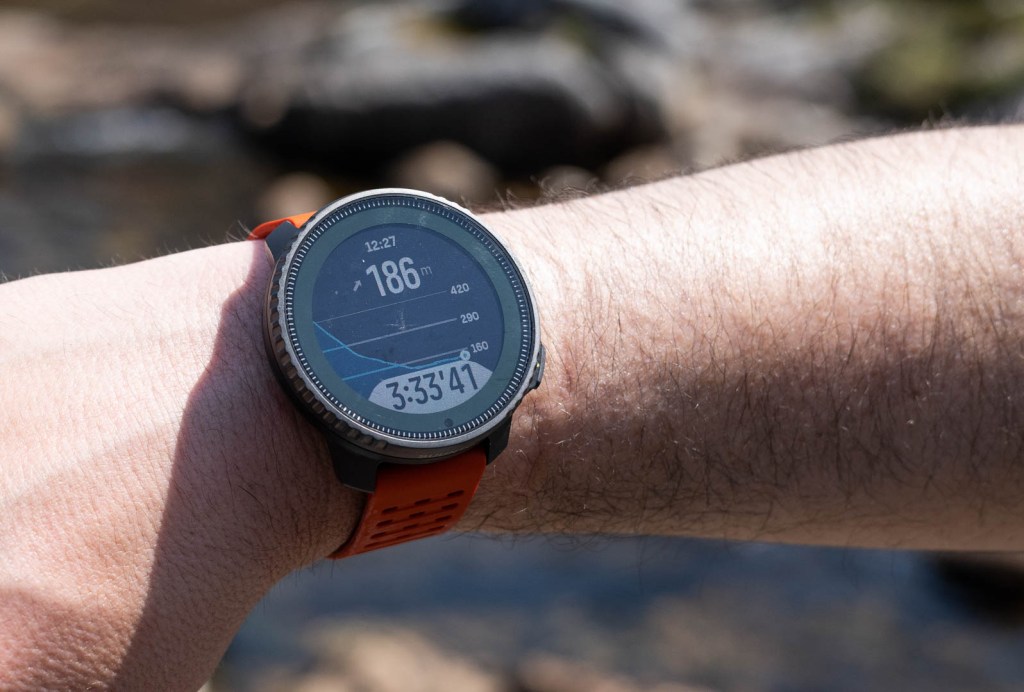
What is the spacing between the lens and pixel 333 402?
1724 millimetres

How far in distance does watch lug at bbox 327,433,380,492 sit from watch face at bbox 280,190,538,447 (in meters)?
0.07

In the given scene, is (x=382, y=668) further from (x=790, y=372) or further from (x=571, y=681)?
(x=790, y=372)

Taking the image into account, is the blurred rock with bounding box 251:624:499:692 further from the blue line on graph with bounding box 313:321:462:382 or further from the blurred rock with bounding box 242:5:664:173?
the blurred rock with bounding box 242:5:664:173

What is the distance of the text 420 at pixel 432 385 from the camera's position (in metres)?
1.79

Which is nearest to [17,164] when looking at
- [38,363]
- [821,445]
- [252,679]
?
[252,679]

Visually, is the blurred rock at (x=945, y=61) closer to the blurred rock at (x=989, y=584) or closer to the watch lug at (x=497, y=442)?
the blurred rock at (x=989, y=584)

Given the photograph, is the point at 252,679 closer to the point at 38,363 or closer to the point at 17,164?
the point at 38,363

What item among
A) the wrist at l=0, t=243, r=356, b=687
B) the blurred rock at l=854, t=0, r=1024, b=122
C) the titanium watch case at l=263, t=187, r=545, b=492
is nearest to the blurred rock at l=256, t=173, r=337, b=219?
the blurred rock at l=854, t=0, r=1024, b=122

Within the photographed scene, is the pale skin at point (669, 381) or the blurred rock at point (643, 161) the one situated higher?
the pale skin at point (669, 381)

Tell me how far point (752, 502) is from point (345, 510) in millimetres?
846

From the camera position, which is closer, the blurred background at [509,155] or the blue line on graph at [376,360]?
the blue line on graph at [376,360]

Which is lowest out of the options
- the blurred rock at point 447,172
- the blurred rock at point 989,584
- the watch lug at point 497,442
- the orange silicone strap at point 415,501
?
the blurred rock at point 989,584

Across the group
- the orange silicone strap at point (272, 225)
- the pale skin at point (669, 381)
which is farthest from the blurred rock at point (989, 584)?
the orange silicone strap at point (272, 225)

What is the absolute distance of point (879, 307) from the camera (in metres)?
2.01
